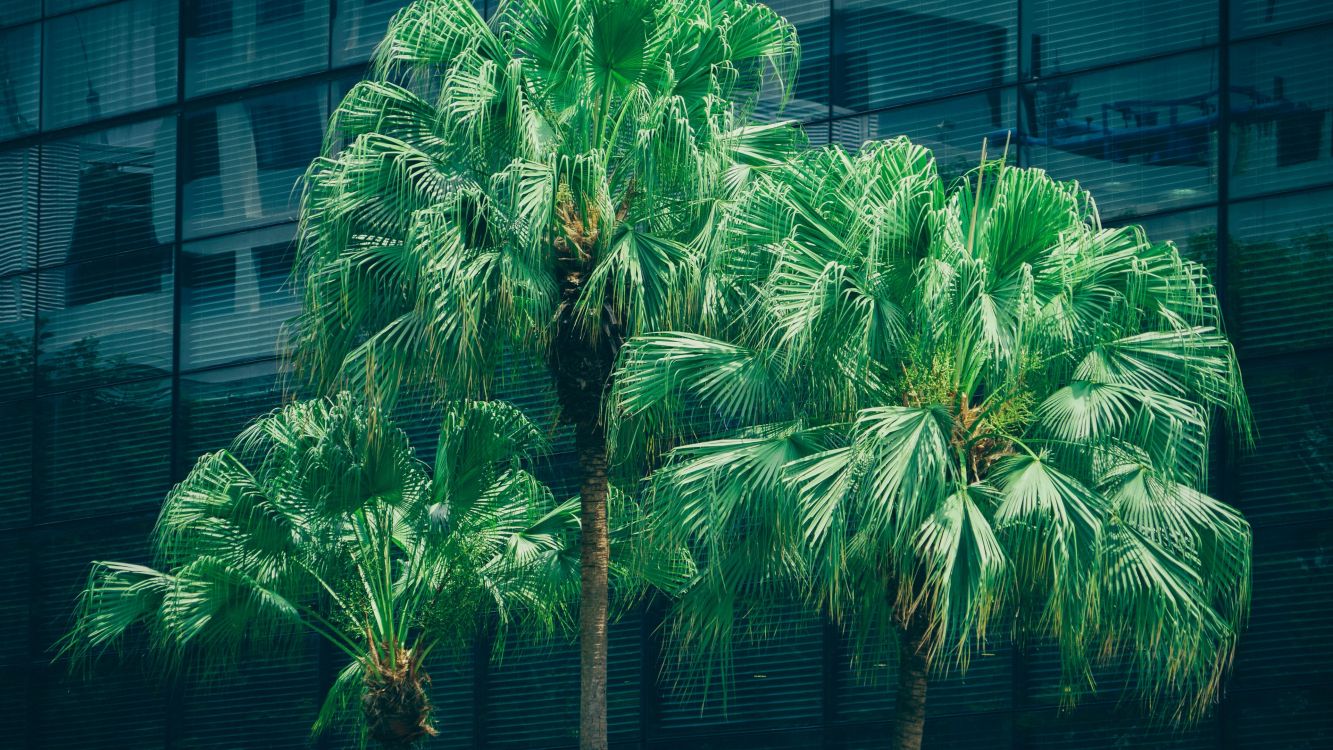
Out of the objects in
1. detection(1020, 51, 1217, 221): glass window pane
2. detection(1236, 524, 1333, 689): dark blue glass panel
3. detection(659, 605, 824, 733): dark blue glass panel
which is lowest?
detection(659, 605, 824, 733): dark blue glass panel

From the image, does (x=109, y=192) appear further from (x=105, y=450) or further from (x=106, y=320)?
(x=105, y=450)

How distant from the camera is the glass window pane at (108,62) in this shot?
20.3m

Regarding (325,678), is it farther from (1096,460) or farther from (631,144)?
(1096,460)

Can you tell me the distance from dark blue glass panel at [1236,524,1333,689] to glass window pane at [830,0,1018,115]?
4.71 meters

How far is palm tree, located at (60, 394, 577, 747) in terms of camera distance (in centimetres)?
1384

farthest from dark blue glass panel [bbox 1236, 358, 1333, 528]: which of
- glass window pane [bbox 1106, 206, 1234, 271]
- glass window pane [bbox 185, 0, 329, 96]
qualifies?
glass window pane [bbox 185, 0, 329, 96]

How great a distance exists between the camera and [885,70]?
637 inches

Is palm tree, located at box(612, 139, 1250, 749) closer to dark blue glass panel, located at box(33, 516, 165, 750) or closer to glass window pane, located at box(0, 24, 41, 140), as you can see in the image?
dark blue glass panel, located at box(33, 516, 165, 750)

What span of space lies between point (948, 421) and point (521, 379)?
7.32m

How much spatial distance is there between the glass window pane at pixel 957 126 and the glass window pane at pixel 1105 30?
44 centimetres

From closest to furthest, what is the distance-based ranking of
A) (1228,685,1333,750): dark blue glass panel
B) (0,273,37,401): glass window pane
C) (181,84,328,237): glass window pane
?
(1228,685,1333,750): dark blue glass panel, (181,84,328,237): glass window pane, (0,273,37,401): glass window pane

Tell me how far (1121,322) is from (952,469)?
1.80 m

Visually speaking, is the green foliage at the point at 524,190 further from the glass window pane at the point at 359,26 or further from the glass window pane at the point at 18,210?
the glass window pane at the point at 18,210

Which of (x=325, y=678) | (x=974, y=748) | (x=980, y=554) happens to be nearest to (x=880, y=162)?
(x=980, y=554)
